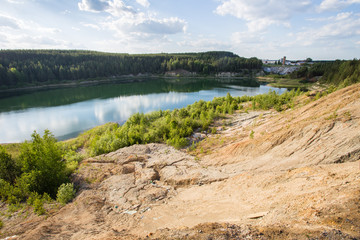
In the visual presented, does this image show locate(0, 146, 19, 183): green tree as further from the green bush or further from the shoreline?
the shoreline

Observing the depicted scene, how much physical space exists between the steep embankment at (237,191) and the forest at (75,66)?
81.6 metres

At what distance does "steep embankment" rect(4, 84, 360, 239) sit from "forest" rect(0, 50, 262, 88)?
268 ft

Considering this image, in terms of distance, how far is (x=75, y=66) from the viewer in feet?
321

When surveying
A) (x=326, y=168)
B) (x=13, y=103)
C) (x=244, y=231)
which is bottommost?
(x=13, y=103)

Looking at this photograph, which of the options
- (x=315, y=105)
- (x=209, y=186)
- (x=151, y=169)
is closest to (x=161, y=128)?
(x=151, y=169)

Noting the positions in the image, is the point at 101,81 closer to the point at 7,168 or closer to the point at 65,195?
the point at 7,168

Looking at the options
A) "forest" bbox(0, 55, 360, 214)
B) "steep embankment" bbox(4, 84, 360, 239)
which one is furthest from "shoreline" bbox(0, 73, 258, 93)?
"steep embankment" bbox(4, 84, 360, 239)

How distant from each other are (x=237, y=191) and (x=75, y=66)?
362ft

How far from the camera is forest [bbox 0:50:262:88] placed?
7431 cm

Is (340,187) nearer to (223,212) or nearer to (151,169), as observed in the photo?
(223,212)

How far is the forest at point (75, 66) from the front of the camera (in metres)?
74.3

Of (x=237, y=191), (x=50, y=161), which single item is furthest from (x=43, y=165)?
(x=237, y=191)

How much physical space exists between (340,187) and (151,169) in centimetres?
923

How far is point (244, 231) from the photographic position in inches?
199
